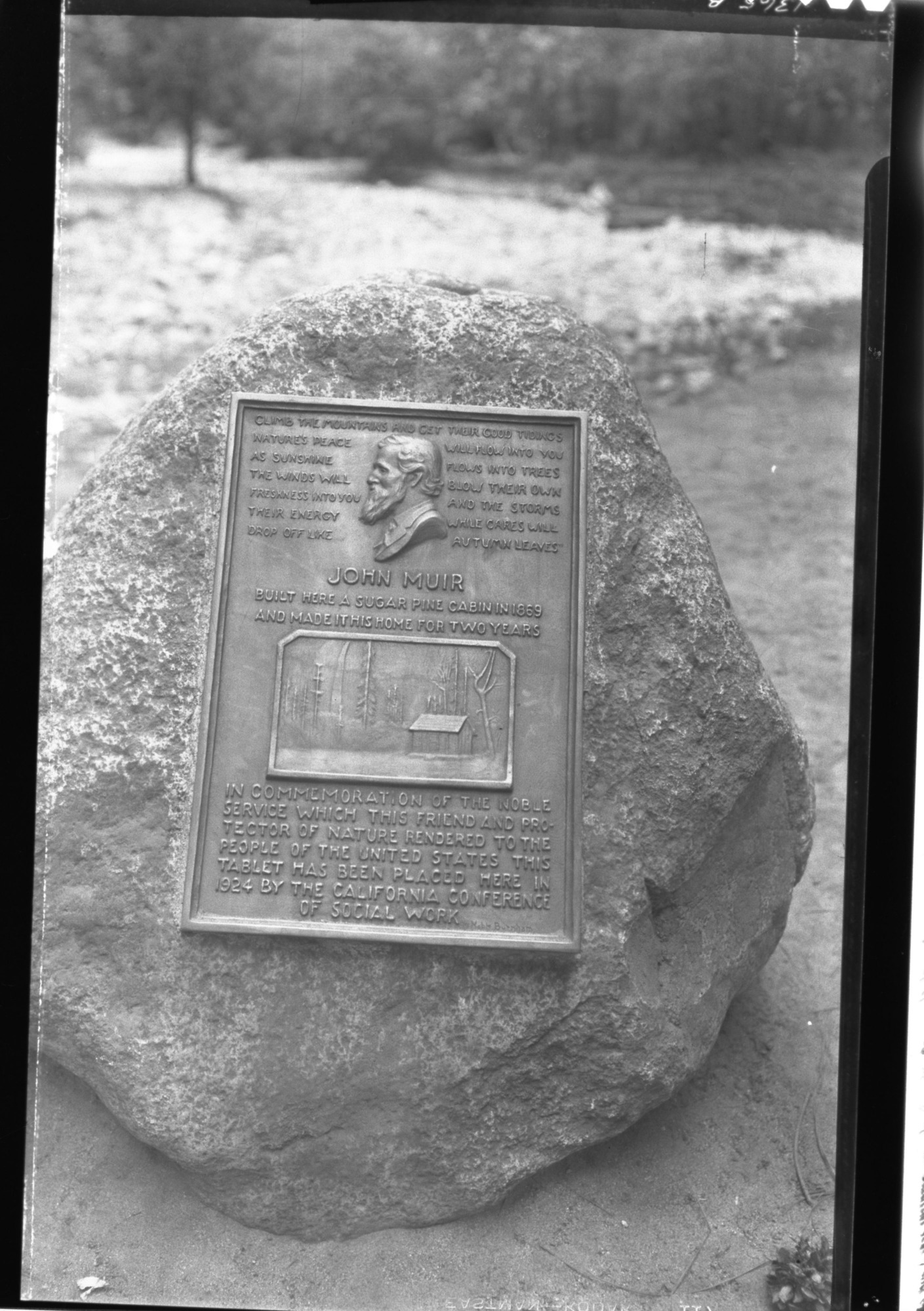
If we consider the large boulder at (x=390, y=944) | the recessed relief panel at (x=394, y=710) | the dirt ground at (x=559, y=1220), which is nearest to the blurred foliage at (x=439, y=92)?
the large boulder at (x=390, y=944)

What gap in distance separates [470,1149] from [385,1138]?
0.27m

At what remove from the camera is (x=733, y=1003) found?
175 inches

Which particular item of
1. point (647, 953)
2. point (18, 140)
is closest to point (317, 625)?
point (647, 953)

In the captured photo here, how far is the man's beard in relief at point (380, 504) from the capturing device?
12.6 ft

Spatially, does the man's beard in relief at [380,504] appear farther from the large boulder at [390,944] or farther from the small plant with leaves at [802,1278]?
the small plant with leaves at [802,1278]

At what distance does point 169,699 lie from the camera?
12.3 ft

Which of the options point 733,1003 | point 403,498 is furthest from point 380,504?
point 733,1003

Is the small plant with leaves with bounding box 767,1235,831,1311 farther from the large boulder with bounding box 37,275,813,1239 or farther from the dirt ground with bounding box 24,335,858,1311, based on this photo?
the large boulder with bounding box 37,275,813,1239

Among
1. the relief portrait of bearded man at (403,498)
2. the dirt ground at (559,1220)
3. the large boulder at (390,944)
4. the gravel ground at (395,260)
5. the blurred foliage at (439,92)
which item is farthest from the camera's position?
the gravel ground at (395,260)

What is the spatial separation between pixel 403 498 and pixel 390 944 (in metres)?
1.45

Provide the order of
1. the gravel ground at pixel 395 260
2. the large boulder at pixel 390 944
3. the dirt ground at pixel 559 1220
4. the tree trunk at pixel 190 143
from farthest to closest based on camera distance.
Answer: the tree trunk at pixel 190 143
the gravel ground at pixel 395 260
the dirt ground at pixel 559 1220
the large boulder at pixel 390 944

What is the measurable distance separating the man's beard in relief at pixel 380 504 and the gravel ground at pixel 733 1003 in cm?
154

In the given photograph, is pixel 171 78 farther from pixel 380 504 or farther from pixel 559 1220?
pixel 559 1220

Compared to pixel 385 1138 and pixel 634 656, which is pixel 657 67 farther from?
pixel 385 1138
